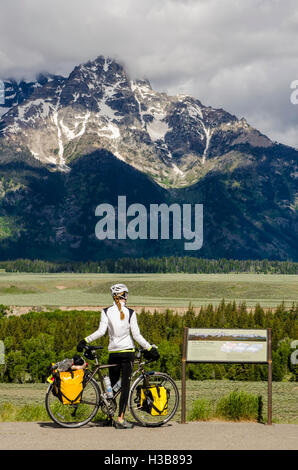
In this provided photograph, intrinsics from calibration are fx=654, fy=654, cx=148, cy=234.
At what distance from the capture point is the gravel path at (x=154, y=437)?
59.8 ft

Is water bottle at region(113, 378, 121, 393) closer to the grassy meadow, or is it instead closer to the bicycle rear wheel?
the bicycle rear wheel

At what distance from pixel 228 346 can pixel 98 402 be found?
196 inches

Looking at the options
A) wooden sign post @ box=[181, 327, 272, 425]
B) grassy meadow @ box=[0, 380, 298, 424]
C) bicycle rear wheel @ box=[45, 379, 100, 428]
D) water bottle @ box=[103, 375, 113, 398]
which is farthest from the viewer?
grassy meadow @ box=[0, 380, 298, 424]

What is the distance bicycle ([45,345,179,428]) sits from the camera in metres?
21.4

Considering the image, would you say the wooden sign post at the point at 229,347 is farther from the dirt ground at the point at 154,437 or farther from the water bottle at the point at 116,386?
the water bottle at the point at 116,386

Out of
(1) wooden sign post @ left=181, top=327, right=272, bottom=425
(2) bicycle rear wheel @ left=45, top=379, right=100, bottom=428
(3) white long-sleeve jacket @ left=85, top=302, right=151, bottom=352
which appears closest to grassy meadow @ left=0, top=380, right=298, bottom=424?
(2) bicycle rear wheel @ left=45, top=379, right=100, bottom=428

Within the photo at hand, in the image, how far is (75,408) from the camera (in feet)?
71.1

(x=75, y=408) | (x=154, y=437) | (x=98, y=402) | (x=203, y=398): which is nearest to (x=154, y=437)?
(x=154, y=437)

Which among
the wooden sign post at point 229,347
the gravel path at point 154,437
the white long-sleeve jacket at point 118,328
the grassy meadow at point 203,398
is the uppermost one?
the white long-sleeve jacket at point 118,328

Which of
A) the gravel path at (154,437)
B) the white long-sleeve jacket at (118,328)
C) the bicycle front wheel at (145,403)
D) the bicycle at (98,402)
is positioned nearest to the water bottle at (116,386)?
the bicycle at (98,402)

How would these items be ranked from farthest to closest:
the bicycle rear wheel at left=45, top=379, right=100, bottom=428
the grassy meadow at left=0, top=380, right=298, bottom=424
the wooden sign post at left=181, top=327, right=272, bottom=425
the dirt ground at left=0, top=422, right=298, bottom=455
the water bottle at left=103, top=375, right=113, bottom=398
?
1. the grassy meadow at left=0, top=380, right=298, bottom=424
2. the wooden sign post at left=181, top=327, right=272, bottom=425
3. the water bottle at left=103, top=375, right=113, bottom=398
4. the bicycle rear wheel at left=45, top=379, right=100, bottom=428
5. the dirt ground at left=0, top=422, right=298, bottom=455

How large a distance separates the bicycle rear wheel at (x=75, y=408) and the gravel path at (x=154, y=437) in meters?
0.33

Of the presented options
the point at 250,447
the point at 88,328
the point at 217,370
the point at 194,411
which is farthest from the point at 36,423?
the point at 88,328

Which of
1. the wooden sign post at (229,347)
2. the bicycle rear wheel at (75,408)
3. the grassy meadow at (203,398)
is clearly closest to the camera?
the bicycle rear wheel at (75,408)
